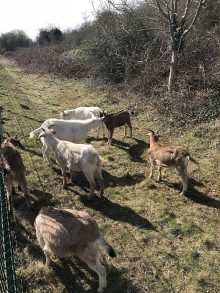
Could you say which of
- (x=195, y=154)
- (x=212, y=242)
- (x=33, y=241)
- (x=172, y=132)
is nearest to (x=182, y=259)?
(x=212, y=242)

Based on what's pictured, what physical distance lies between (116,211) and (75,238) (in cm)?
258

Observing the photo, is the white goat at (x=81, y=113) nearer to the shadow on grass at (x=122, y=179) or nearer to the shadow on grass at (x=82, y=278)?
the shadow on grass at (x=122, y=179)

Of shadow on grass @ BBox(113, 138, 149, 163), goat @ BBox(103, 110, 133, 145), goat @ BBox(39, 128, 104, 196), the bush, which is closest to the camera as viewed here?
goat @ BBox(39, 128, 104, 196)

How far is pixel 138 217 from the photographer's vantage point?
8.15 m

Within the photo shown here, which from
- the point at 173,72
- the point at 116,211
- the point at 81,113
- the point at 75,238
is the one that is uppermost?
the point at 173,72

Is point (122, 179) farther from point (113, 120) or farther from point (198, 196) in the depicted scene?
point (113, 120)

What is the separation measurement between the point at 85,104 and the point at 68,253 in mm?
12164

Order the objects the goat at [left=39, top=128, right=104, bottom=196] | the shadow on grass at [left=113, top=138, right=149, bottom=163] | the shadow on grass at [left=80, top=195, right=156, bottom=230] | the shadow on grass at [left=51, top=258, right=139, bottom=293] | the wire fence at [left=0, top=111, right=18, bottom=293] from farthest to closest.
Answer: the shadow on grass at [left=113, top=138, right=149, bottom=163]
the goat at [left=39, top=128, right=104, bottom=196]
the shadow on grass at [left=80, top=195, right=156, bottom=230]
the shadow on grass at [left=51, top=258, right=139, bottom=293]
the wire fence at [left=0, top=111, right=18, bottom=293]

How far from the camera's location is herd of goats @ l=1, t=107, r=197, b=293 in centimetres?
596

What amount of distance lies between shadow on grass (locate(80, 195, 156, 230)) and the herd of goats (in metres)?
0.25

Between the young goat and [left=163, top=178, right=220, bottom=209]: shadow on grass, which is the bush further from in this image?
the young goat

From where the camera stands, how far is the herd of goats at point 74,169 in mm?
5957

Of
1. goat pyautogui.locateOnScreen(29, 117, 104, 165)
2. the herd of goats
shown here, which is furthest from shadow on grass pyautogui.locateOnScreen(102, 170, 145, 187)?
goat pyautogui.locateOnScreen(29, 117, 104, 165)

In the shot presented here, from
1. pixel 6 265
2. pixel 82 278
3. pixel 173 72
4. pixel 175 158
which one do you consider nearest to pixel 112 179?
pixel 175 158
